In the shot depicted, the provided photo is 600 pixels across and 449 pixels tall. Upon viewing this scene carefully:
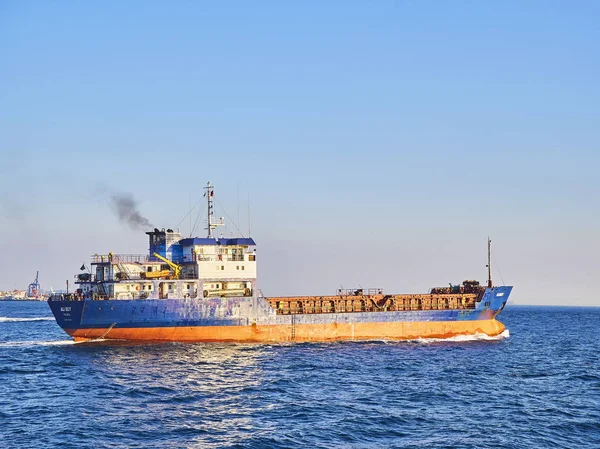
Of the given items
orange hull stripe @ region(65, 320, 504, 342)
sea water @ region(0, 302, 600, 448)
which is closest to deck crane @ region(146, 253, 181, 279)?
orange hull stripe @ region(65, 320, 504, 342)

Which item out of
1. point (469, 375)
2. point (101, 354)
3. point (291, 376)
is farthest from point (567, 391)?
point (101, 354)

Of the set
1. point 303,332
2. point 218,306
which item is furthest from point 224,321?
point 303,332

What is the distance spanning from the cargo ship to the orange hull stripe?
3.6 inches

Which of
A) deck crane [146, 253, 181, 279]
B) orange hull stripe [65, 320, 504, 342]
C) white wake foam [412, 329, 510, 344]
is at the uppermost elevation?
deck crane [146, 253, 181, 279]

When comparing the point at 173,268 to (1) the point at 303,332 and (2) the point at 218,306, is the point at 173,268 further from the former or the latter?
(1) the point at 303,332

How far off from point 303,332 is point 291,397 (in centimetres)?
2467

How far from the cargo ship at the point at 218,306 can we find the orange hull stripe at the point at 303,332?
0.30 ft

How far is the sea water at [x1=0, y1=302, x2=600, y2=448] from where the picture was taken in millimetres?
30891

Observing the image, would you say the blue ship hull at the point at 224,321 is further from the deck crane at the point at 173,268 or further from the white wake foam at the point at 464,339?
the deck crane at the point at 173,268

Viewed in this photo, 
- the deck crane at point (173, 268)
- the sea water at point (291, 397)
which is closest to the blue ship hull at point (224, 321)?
the sea water at point (291, 397)

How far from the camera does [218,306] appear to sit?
2382 inches

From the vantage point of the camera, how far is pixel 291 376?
1801 inches

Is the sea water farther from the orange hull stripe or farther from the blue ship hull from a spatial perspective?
the blue ship hull

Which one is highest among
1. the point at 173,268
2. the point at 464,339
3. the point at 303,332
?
the point at 173,268
